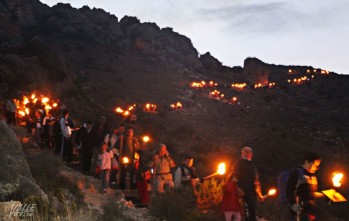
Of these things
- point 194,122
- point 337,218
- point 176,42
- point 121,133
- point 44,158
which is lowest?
point 337,218

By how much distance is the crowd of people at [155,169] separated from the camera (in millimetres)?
5805

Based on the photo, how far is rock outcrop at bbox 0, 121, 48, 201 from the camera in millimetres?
6071

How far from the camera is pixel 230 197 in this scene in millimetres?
7082

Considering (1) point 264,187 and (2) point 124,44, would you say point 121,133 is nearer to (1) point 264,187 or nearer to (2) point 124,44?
(1) point 264,187

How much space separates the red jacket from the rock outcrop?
125 inches

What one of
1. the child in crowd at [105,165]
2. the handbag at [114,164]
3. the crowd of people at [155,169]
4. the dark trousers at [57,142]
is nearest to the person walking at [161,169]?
the crowd of people at [155,169]

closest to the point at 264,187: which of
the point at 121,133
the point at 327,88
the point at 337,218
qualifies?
the point at 337,218

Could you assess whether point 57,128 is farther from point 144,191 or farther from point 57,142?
point 144,191

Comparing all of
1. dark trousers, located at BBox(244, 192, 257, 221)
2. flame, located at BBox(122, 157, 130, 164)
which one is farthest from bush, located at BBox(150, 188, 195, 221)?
flame, located at BBox(122, 157, 130, 164)

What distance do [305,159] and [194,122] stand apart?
109 feet

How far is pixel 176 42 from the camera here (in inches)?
3748

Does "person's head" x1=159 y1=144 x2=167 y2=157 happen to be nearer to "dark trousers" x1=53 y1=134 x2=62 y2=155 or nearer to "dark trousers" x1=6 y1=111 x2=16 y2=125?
"dark trousers" x1=53 y1=134 x2=62 y2=155

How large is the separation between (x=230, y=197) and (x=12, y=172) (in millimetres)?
3860

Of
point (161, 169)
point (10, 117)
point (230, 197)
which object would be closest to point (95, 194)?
point (161, 169)
